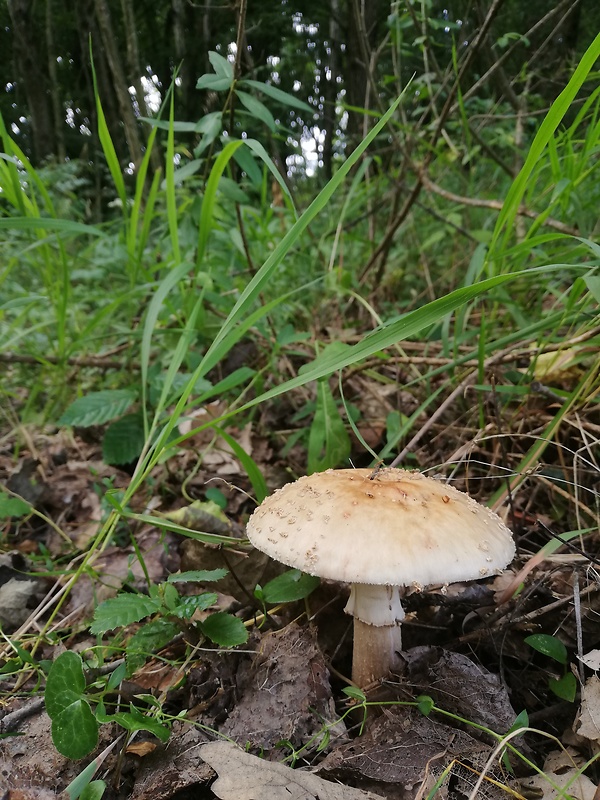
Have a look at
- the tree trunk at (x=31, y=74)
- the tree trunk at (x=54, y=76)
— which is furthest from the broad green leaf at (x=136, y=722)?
the tree trunk at (x=54, y=76)

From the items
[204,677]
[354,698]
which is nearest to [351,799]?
[354,698]

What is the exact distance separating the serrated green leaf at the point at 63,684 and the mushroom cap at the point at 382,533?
1.72 feet

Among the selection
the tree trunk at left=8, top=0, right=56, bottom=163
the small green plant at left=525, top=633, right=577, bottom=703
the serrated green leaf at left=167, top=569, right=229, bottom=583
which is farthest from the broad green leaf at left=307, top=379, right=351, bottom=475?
the tree trunk at left=8, top=0, right=56, bottom=163

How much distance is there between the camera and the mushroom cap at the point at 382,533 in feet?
3.91

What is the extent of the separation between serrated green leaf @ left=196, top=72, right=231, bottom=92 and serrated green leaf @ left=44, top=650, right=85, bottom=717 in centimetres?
192

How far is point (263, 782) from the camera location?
1175mm

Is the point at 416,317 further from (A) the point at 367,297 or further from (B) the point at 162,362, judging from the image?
(A) the point at 367,297

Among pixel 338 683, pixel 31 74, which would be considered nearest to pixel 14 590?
pixel 338 683

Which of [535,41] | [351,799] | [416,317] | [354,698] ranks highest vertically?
[535,41]

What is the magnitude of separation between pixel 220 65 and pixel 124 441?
5.66ft

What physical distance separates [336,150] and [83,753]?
21.9 feet

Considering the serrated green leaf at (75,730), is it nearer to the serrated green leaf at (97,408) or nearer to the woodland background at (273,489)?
the woodland background at (273,489)

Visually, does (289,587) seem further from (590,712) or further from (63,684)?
(590,712)

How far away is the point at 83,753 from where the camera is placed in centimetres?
116
